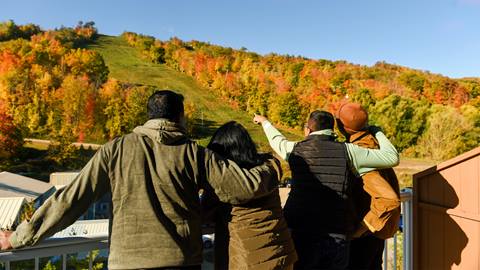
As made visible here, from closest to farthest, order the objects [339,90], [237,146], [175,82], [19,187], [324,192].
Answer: [237,146], [324,192], [19,187], [339,90], [175,82]

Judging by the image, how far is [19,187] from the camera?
20.4m

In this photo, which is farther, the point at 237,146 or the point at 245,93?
the point at 245,93

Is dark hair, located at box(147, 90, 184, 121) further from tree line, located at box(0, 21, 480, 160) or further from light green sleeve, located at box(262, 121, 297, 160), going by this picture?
tree line, located at box(0, 21, 480, 160)

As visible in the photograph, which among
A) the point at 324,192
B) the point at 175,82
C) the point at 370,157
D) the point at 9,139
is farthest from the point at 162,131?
the point at 175,82

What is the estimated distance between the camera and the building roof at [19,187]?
63.0ft

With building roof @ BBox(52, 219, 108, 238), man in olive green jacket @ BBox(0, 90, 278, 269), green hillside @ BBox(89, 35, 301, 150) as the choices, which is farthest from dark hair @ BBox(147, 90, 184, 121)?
green hillside @ BBox(89, 35, 301, 150)

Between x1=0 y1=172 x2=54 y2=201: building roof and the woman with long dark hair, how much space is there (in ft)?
66.4

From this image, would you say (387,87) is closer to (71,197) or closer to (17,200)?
(17,200)

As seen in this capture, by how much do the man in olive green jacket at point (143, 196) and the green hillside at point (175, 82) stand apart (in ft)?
135

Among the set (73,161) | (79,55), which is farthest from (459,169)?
(79,55)

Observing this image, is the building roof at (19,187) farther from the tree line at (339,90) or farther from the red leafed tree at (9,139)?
the tree line at (339,90)

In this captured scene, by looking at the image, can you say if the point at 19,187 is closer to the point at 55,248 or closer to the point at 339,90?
the point at 55,248

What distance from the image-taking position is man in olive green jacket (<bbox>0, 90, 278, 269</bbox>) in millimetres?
1219

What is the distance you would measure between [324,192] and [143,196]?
0.84 meters
